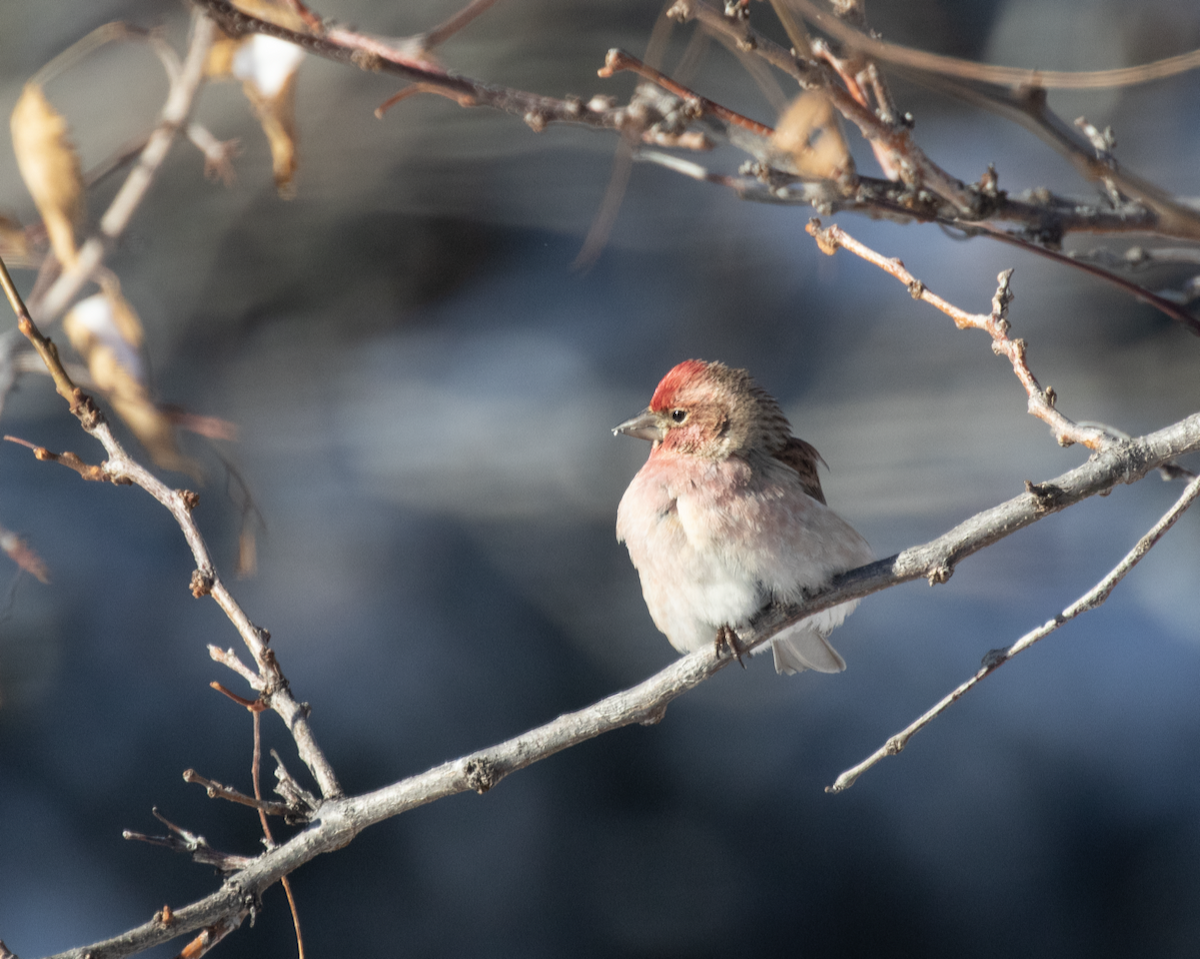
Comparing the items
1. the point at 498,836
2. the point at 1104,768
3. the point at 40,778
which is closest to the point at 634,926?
the point at 498,836

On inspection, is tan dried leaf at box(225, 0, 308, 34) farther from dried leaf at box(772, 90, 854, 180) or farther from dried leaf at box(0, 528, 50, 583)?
dried leaf at box(0, 528, 50, 583)

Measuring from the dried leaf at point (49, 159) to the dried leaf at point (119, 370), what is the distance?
0.20m

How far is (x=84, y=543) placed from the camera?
6.33 metres

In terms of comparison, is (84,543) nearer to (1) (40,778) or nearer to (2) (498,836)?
(1) (40,778)

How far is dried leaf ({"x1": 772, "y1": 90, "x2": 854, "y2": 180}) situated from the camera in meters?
1.75

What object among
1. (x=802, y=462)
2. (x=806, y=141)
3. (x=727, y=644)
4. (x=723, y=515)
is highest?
(x=802, y=462)

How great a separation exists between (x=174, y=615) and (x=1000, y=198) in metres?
5.56

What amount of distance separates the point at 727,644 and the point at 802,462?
85 cm

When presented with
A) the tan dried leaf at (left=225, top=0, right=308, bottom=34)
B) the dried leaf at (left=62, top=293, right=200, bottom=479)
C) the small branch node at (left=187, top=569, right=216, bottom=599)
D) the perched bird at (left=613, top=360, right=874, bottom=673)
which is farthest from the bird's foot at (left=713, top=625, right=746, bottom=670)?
the tan dried leaf at (left=225, top=0, right=308, bottom=34)

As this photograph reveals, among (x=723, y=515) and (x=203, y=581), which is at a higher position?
(x=723, y=515)

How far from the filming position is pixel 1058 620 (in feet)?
6.37

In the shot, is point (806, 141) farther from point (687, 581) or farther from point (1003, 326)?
point (687, 581)

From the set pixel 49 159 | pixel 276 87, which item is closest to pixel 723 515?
pixel 276 87

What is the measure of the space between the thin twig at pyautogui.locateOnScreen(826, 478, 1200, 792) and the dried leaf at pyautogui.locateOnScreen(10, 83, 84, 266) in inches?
77.4
